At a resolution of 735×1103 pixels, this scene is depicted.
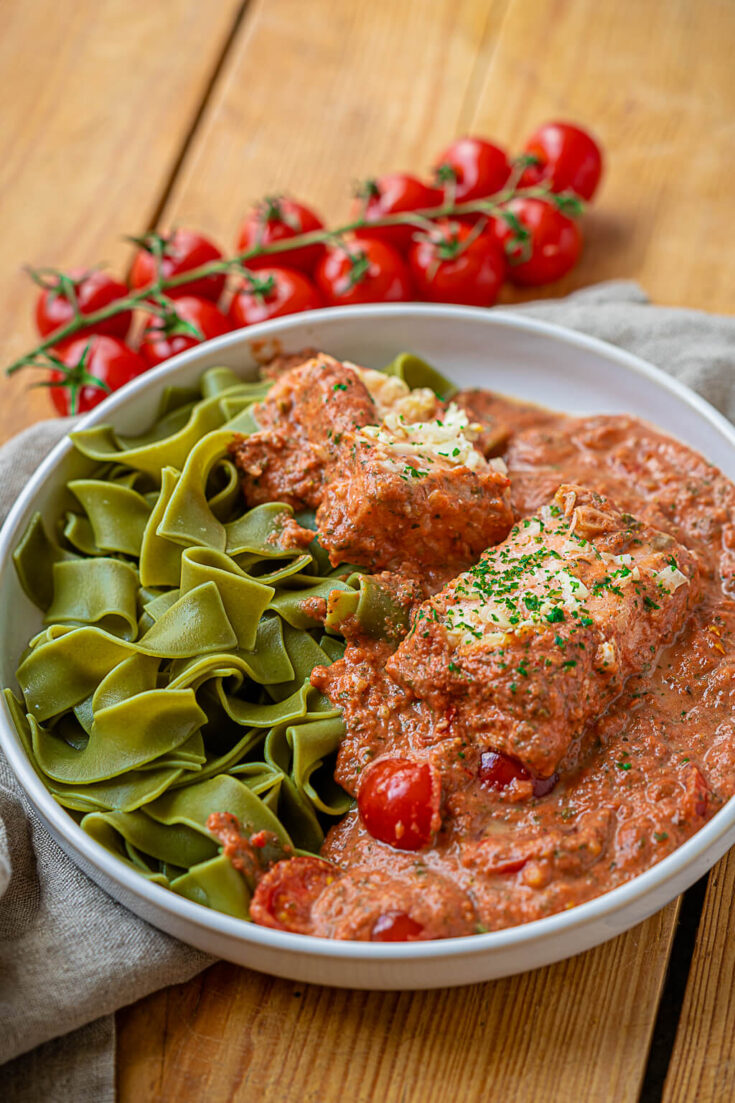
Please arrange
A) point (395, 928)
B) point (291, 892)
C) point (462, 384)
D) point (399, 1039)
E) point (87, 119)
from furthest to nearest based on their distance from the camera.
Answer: point (87, 119) < point (462, 384) < point (399, 1039) < point (291, 892) < point (395, 928)

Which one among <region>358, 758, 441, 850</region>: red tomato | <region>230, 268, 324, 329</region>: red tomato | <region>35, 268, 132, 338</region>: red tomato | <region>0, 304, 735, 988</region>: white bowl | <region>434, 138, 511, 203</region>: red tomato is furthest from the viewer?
<region>434, 138, 511, 203</region>: red tomato

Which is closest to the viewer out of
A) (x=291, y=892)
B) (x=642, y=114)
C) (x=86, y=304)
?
(x=291, y=892)

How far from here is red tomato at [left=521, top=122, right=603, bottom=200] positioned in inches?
270

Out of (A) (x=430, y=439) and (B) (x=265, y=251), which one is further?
(B) (x=265, y=251)

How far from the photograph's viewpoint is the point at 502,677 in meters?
4.12

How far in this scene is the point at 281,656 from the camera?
464 centimetres

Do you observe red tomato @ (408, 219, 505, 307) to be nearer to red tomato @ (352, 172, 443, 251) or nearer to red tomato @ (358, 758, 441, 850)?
red tomato @ (352, 172, 443, 251)

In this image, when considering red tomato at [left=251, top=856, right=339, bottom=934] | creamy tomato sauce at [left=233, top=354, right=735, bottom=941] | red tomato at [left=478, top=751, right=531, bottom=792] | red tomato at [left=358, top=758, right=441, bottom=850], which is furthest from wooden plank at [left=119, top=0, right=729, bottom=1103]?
red tomato at [left=251, top=856, right=339, bottom=934]

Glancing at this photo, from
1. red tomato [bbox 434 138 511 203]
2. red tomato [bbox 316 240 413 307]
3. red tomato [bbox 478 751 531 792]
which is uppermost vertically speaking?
red tomato [bbox 434 138 511 203]

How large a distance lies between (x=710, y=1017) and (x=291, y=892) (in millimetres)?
1723

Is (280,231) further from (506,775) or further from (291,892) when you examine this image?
(291,892)

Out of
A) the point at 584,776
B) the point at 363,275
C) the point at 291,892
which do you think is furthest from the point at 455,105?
the point at 291,892

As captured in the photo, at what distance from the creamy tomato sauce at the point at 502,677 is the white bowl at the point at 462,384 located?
14cm

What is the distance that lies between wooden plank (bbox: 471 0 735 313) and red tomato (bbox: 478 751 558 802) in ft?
12.4
